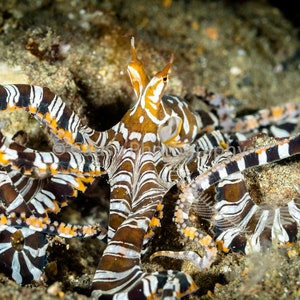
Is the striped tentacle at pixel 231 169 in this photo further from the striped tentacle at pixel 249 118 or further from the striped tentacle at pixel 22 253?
the striped tentacle at pixel 249 118

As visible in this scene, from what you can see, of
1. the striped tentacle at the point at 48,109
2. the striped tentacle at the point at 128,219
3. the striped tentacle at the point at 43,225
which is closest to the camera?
the striped tentacle at the point at 128,219

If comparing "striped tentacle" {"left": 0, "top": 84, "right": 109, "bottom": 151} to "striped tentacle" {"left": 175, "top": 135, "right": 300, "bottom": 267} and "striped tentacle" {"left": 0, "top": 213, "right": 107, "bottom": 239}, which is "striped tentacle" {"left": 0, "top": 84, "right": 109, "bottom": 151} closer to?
"striped tentacle" {"left": 0, "top": 213, "right": 107, "bottom": 239}

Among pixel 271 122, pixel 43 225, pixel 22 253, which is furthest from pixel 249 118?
pixel 22 253

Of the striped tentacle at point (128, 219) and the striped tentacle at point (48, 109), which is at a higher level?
the striped tentacle at point (48, 109)

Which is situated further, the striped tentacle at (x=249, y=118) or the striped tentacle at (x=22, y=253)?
the striped tentacle at (x=249, y=118)

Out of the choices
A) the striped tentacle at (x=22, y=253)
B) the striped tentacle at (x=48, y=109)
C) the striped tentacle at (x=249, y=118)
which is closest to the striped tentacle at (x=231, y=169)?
the striped tentacle at (x=48, y=109)

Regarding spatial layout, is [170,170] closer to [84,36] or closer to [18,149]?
[18,149]

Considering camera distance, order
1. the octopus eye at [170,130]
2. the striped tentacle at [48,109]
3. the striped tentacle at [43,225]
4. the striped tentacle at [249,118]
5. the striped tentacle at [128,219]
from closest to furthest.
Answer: the striped tentacle at [128,219], the striped tentacle at [43,225], the striped tentacle at [48,109], the octopus eye at [170,130], the striped tentacle at [249,118]
